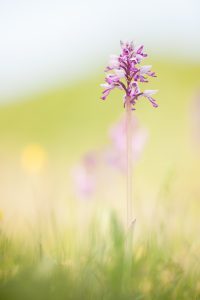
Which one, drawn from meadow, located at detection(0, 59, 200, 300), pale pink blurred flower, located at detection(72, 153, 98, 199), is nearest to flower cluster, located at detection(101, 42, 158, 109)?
meadow, located at detection(0, 59, 200, 300)

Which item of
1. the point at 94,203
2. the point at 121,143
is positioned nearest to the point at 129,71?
the point at 121,143

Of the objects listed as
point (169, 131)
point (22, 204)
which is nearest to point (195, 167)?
point (169, 131)

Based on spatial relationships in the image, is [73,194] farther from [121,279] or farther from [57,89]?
[57,89]

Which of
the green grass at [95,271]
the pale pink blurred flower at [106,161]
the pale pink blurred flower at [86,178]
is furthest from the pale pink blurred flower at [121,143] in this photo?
the green grass at [95,271]

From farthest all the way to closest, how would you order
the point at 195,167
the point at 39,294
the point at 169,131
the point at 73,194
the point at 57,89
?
the point at 57,89, the point at 169,131, the point at 195,167, the point at 73,194, the point at 39,294

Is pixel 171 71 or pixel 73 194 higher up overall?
pixel 171 71

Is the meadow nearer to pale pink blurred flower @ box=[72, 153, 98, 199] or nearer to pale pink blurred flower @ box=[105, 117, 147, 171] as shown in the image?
pale pink blurred flower @ box=[72, 153, 98, 199]
